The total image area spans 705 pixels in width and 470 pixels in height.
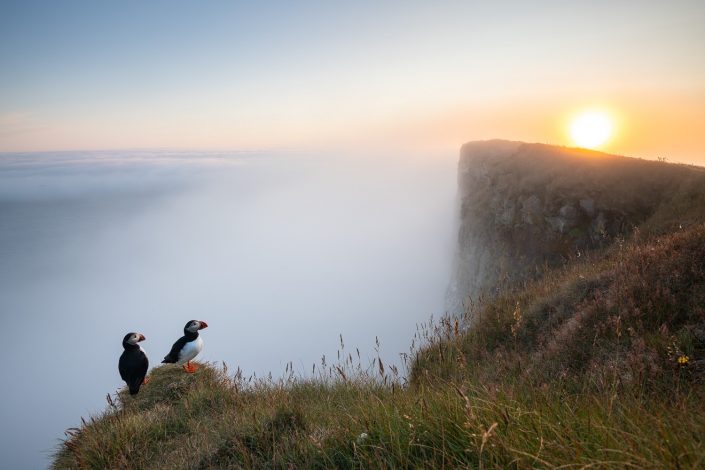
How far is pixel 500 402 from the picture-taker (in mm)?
2715

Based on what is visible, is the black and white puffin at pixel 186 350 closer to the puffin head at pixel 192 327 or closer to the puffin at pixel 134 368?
the puffin head at pixel 192 327

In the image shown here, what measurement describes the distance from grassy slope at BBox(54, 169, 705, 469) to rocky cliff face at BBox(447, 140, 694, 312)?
704cm

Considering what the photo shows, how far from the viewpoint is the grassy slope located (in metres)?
2.26

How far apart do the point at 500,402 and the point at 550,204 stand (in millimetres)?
23634

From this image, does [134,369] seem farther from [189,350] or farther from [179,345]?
[189,350]

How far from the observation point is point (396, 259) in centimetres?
17400

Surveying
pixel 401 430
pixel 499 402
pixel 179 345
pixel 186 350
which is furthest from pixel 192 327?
pixel 499 402

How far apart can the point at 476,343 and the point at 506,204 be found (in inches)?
873

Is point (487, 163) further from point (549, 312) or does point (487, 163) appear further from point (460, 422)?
point (460, 422)

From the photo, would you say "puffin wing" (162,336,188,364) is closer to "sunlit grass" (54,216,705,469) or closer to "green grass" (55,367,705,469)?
"sunlit grass" (54,216,705,469)

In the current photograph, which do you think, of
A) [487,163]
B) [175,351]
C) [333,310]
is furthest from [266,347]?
[175,351]

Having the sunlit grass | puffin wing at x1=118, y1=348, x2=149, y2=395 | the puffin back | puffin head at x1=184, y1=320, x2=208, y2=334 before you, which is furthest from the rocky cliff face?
puffin wing at x1=118, y1=348, x2=149, y2=395

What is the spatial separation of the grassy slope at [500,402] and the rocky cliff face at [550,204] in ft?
23.1

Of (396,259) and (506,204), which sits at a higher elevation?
(506,204)
